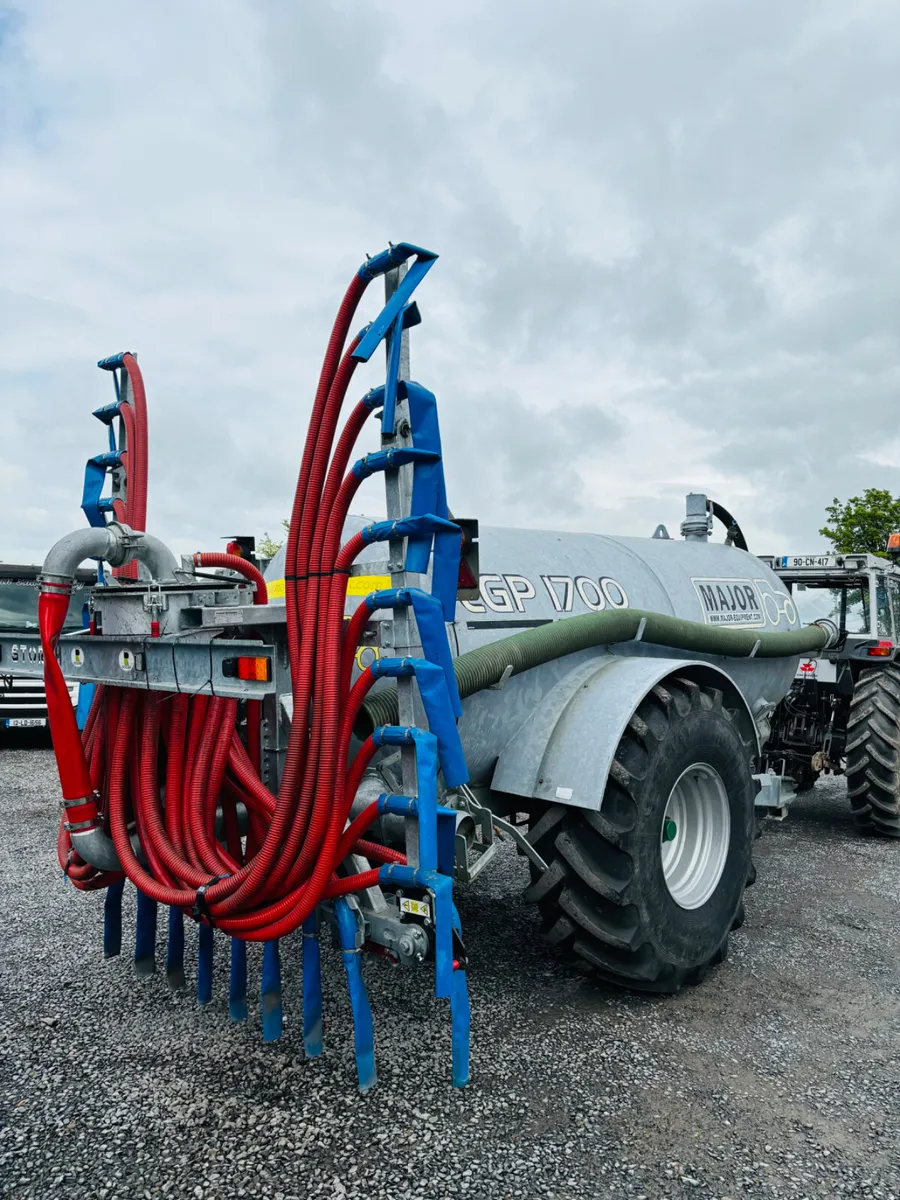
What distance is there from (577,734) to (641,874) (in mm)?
560

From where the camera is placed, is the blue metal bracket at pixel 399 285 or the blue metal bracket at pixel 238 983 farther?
the blue metal bracket at pixel 238 983

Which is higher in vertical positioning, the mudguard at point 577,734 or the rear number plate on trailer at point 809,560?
the rear number plate on trailer at point 809,560

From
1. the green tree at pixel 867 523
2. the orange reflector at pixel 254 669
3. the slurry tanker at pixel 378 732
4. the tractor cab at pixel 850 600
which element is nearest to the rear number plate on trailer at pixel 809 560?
the tractor cab at pixel 850 600

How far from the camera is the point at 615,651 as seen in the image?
13.0 feet

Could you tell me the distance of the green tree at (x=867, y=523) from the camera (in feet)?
61.5

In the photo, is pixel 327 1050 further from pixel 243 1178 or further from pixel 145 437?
pixel 145 437

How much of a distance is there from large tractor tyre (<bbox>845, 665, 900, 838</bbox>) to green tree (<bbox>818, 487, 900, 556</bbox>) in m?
13.8

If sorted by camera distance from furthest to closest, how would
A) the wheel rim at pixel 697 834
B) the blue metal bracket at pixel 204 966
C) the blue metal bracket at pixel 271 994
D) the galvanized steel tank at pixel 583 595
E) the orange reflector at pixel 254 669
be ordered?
1. the wheel rim at pixel 697 834
2. the galvanized steel tank at pixel 583 595
3. the blue metal bracket at pixel 204 966
4. the blue metal bracket at pixel 271 994
5. the orange reflector at pixel 254 669

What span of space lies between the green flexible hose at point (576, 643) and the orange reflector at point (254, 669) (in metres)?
0.57

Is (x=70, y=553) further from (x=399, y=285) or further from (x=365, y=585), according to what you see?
(x=399, y=285)

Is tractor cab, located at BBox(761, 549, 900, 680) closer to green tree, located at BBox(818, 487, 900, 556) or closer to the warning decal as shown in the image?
the warning decal

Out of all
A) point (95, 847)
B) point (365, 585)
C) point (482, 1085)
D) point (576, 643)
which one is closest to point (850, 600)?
point (576, 643)

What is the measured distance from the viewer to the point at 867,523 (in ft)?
62.7

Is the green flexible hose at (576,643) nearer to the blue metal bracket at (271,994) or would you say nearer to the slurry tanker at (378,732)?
the slurry tanker at (378,732)
